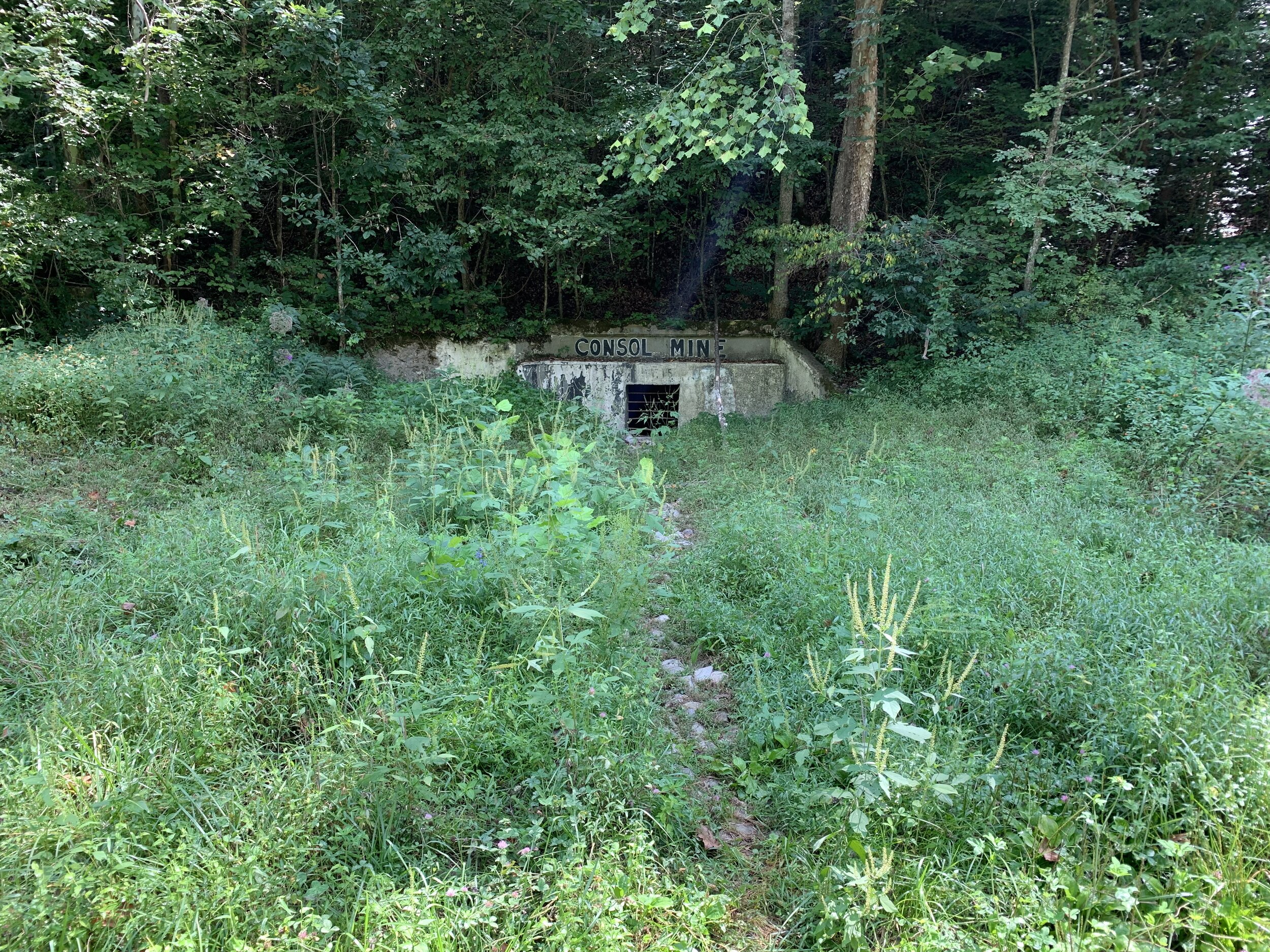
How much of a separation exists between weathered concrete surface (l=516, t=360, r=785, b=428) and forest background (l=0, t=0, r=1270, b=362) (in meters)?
0.93

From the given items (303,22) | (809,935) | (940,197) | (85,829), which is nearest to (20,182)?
(303,22)

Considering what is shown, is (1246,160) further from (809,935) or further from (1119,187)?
(809,935)

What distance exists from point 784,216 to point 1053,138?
3.85 metres

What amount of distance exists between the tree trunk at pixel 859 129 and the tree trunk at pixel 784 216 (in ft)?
2.62

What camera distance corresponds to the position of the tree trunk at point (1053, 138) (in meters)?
9.34

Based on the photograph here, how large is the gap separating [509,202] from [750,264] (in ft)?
14.4

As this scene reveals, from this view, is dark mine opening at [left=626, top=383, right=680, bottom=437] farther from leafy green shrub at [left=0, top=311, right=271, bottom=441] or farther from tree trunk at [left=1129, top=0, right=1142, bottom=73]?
tree trunk at [left=1129, top=0, right=1142, bottom=73]

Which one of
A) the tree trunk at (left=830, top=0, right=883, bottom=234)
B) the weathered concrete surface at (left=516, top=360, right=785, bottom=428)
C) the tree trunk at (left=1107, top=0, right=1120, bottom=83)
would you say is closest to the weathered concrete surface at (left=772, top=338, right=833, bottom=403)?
the weathered concrete surface at (left=516, top=360, right=785, bottom=428)

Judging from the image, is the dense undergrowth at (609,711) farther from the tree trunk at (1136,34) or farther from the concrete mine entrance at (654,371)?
the tree trunk at (1136,34)

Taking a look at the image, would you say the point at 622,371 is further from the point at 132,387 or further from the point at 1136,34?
the point at 1136,34

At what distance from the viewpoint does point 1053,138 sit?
951 cm

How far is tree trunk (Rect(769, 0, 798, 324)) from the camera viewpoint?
33.7ft

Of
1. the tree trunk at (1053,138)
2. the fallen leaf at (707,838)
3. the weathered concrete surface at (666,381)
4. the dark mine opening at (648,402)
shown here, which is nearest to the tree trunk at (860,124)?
the tree trunk at (1053,138)

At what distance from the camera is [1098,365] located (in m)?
7.86
